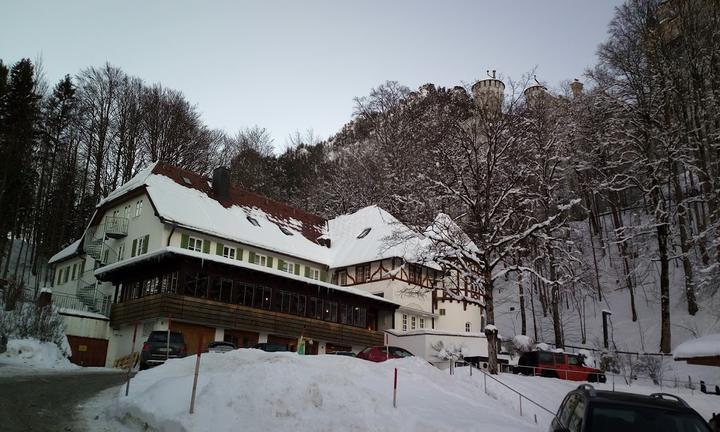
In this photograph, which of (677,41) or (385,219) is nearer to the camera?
(677,41)

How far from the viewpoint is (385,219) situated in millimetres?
47219

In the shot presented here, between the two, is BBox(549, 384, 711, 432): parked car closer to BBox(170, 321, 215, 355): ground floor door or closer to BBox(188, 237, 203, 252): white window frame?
BBox(170, 321, 215, 355): ground floor door

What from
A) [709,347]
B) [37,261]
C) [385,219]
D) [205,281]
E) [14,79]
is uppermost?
[14,79]

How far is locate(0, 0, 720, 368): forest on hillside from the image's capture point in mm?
27969

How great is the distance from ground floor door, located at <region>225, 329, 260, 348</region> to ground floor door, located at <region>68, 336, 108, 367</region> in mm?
7115

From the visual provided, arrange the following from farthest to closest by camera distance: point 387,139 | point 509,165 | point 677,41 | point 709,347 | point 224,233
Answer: point 387,139, point 224,233, point 677,41, point 509,165, point 709,347

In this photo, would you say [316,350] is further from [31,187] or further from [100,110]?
[31,187]

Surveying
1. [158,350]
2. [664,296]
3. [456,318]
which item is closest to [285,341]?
[158,350]

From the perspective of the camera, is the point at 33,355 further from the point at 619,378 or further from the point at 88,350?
the point at 619,378

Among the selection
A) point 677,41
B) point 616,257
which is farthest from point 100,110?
point 616,257

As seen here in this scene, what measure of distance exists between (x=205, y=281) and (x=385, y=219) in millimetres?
18748

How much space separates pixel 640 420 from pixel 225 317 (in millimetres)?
27511

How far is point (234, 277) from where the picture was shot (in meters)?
33.4

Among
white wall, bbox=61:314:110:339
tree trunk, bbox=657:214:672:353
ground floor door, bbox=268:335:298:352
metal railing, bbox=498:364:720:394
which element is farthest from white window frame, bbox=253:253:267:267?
tree trunk, bbox=657:214:672:353
